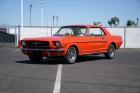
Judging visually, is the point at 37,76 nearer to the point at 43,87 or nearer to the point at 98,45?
the point at 43,87

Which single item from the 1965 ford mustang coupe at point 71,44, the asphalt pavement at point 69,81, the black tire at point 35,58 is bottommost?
the asphalt pavement at point 69,81

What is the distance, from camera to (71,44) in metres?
13.1

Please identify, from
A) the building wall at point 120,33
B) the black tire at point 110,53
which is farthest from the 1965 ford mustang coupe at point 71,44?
the building wall at point 120,33

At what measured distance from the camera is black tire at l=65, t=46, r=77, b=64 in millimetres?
13063

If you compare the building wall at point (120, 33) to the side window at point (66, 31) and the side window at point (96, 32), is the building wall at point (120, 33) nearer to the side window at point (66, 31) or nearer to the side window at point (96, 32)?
the side window at point (96, 32)

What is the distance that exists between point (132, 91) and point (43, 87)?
1902mm

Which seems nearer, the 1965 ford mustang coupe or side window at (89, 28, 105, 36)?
the 1965 ford mustang coupe

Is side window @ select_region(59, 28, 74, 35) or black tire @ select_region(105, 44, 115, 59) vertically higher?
side window @ select_region(59, 28, 74, 35)

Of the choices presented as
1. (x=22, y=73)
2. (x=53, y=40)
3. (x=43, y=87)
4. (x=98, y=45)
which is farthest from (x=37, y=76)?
(x=98, y=45)

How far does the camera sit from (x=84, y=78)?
9.16 m

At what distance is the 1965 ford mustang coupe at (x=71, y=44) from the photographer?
12727 mm

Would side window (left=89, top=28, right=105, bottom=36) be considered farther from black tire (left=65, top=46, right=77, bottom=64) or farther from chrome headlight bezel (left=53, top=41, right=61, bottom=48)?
chrome headlight bezel (left=53, top=41, right=61, bottom=48)

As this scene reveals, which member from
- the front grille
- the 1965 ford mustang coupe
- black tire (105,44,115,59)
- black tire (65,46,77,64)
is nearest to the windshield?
the 1965 ford mustang coupe

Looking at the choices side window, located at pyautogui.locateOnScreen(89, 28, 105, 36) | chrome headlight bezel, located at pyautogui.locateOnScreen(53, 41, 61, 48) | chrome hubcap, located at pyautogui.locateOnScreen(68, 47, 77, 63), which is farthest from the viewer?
side window, located at pyautogui.locateOnScreen(89, 28, 105, 36)
